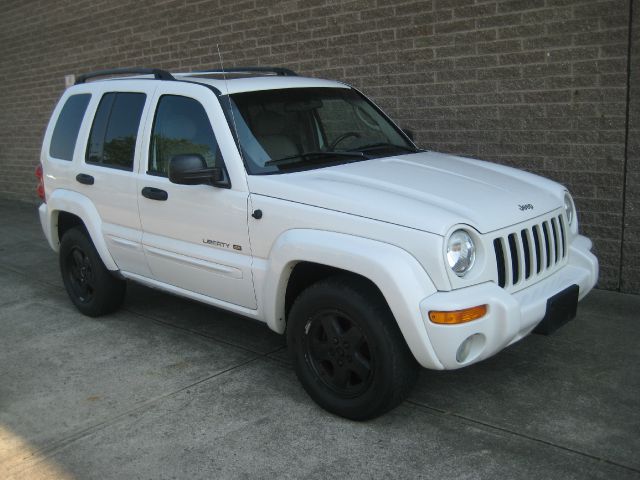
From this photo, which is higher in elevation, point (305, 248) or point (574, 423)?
point (305, 248)

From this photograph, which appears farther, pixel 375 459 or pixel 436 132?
pixel 436 132

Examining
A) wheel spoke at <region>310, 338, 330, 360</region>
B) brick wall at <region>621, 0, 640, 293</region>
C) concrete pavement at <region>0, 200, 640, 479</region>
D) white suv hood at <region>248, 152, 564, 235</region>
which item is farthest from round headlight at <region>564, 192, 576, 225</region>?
wheel spoke at <region>310, 338, 330, 360</region>

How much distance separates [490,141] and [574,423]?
334cm

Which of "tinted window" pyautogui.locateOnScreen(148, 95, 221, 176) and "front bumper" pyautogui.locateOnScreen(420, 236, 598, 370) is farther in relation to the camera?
"tinted window" pyautogui.locateOnScreen(148, 95, 221, 176)

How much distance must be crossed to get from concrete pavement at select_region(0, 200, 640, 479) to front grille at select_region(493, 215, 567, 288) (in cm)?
75

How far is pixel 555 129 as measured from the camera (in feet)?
20.0

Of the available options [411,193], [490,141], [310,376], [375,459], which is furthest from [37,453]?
[490,141]

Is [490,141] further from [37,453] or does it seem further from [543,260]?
[37,453]

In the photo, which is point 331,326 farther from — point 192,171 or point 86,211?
point 86,211

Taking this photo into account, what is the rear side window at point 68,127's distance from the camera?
568 cm

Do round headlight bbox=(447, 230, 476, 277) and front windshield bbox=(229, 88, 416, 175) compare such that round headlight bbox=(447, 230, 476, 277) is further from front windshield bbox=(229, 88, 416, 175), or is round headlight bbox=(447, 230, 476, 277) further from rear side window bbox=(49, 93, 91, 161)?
rear side window bbox=(49, 93, 91, 161)

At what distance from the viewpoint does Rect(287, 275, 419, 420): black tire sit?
3602mm

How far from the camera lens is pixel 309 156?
446 cm

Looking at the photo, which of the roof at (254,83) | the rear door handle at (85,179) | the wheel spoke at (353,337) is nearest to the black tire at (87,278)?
the rear door handle at (85,179)
